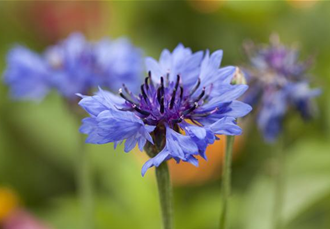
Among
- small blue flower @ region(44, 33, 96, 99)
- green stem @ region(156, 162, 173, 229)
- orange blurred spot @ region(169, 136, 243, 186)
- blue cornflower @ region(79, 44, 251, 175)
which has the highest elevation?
small blue flower @ region(44, 33, 96, 99)

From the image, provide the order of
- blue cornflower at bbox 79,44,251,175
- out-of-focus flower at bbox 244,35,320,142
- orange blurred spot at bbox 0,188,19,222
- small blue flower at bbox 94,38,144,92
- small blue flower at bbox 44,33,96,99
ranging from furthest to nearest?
orange blurred spot at bbox 0,188,19,222, small blue flower at bbox 94,38,144,92, small blue flower at bbox 44,33,96,99, out-of-focus flower at bbox 244,35,320,142, blue cornflower at bbox 79,44,251,175

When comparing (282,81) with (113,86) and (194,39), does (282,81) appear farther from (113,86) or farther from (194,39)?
(194,39)

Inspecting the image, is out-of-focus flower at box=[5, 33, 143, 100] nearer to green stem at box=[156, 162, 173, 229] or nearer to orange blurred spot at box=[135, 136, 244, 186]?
orange blurred spot at box=[135, 136, 244, 186]

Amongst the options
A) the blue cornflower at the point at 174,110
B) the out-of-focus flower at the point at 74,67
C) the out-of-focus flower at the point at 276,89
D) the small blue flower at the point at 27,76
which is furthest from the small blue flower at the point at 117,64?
the blue cornflower at the point at 174,110

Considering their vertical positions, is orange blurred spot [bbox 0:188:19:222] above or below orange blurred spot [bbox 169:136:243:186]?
below

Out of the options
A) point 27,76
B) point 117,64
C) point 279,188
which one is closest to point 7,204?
point 27,76

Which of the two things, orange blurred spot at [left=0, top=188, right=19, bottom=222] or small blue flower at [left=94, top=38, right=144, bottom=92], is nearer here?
small blue flower at [left=94, top=38, right=144, bottom=92]

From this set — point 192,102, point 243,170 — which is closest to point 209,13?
point 243,170

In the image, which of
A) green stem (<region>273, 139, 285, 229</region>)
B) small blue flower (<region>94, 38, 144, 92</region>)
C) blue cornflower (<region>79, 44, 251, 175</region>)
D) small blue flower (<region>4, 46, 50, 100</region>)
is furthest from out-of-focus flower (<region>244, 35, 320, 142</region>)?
small blue flower (<region>4, 46, 50, 100</region>)
